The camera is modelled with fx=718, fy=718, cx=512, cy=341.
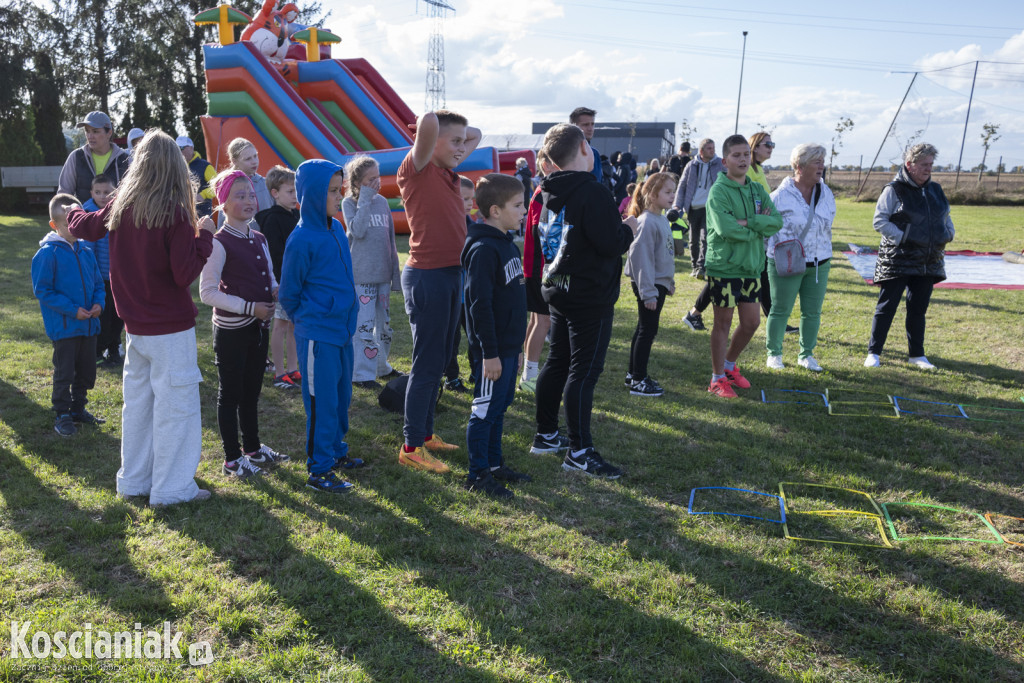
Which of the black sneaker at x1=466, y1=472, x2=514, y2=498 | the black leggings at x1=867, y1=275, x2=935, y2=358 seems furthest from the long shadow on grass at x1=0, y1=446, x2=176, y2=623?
the black leggings at x1=867, y1=275, x2=935, y2=358

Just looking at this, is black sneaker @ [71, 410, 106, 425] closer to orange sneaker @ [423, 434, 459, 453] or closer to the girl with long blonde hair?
the girl with long blonde hair

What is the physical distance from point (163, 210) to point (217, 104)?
1024 centimetres

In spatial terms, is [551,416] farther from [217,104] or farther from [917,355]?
[217,104]

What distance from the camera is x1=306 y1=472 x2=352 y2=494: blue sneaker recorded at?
401 centimetres

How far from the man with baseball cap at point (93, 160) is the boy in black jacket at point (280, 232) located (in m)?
1.86

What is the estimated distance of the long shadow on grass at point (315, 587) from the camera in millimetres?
2631

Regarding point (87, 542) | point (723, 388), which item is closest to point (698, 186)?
point (723, 388)

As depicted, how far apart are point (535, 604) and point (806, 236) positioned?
4651 mm

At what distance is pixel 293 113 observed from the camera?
12.6 metres

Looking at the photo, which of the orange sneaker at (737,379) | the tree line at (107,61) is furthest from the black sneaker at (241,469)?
the tree line at (107,61)

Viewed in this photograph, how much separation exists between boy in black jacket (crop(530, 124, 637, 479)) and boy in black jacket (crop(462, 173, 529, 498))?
0.31 m

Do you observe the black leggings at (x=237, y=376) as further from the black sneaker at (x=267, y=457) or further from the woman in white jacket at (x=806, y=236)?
the woman in white jacket at (x=806, y=236)

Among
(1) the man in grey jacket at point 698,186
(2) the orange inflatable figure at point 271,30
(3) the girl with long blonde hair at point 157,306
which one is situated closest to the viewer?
(3) the girl with long blonde hair at point 157,306

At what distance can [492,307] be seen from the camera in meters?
3.84
